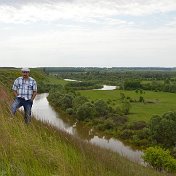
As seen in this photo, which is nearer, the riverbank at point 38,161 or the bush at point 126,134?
the riverbank at point 38,161

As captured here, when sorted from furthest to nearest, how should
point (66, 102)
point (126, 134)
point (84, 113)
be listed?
point (66, 102) < point (84, 113) < point (126, 134)

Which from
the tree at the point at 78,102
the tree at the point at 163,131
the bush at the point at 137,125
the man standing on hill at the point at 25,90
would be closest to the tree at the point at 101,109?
the tree at the point at 78,102

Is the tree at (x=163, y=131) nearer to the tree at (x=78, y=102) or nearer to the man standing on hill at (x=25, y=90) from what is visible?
the tree at (x=78, y=102)

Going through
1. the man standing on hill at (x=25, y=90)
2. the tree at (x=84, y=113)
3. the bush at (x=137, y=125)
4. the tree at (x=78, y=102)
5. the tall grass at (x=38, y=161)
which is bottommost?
the bush at (x=137, y=125)

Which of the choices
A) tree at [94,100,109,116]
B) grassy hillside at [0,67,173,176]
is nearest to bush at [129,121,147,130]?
tree at [94,100,109,116]

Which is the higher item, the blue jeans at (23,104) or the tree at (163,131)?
the blue jeans at (23,104)

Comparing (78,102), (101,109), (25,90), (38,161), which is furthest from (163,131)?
(38,161)

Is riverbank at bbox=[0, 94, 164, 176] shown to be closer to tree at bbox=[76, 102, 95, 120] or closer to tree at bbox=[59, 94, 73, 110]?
tree at bbox=[76, 102, 95, 120]

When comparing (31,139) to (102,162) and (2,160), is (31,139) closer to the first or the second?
(2,160)

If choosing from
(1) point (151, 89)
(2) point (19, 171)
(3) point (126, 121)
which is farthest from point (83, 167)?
(1) point (151, 89)

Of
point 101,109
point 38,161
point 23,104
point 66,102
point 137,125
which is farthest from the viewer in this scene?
point 66,102

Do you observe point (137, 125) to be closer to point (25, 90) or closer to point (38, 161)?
point (25, 90)

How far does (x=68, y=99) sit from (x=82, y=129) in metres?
18.2

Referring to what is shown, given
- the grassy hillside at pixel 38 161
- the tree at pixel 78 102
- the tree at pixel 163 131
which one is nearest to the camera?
the grassy hillside at pixel 38 161
